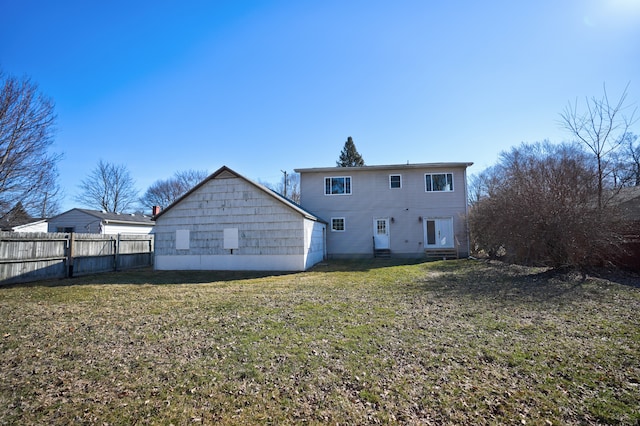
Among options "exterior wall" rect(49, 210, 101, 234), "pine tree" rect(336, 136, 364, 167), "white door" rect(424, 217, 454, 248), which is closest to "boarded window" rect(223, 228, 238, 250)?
"white door" rect(424, 217, 454, 248)

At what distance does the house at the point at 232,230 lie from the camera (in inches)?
580

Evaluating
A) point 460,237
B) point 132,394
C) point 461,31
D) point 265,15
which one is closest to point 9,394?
point 132,394

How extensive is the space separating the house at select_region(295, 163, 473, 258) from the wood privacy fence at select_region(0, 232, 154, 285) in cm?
1108

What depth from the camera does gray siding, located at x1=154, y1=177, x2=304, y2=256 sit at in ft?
48.4

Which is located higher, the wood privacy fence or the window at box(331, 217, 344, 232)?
the window at box(331, 217, 344, 232)

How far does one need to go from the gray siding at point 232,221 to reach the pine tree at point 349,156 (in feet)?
88.7

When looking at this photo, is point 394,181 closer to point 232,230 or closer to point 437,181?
point 437,181

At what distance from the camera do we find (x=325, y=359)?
167 inches

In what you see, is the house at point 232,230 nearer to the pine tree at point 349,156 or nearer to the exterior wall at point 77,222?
the exterior wall at point 77,222

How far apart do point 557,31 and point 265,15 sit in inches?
360

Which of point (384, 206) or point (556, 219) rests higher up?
point (384, 206)

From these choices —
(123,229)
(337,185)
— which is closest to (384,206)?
(337,185)

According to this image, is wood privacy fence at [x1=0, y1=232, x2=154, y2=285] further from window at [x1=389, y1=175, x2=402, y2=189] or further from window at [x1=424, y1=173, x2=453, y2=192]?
window at [x1=424, y1=173, x2=453, y2=192]

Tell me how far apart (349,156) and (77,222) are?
30558 millimetres
